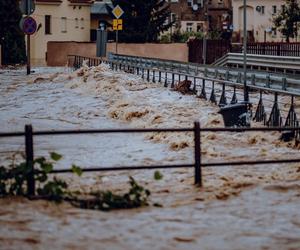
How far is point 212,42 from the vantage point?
49.9 m

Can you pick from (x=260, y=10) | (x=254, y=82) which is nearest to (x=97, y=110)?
(x=254, y=82)

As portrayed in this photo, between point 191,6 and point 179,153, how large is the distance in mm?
82071

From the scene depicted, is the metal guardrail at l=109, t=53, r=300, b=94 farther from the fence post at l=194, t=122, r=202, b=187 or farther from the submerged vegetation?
the submerged vegetation

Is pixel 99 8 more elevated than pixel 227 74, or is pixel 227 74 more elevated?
pixel 99 8

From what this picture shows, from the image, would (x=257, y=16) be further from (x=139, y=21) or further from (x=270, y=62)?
(x=270, y=62)

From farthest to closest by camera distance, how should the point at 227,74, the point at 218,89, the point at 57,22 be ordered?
the point at 57,22
the point at 218,89
the point at 227,74

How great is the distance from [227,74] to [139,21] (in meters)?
40.0

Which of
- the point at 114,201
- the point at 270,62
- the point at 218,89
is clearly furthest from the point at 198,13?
the point at 114,201

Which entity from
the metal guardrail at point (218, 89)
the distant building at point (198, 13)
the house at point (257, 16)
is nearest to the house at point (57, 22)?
the metal guardrail at point (218, 89)

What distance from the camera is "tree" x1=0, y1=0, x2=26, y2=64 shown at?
54.6m

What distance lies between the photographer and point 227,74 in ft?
75.7

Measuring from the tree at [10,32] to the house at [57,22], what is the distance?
329 inches

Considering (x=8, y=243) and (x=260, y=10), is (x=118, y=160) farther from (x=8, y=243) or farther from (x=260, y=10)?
(x=260, y=10)

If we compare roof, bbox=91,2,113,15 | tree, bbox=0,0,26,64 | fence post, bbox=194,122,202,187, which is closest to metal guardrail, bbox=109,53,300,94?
fence post, bbox=194,122,202,187
